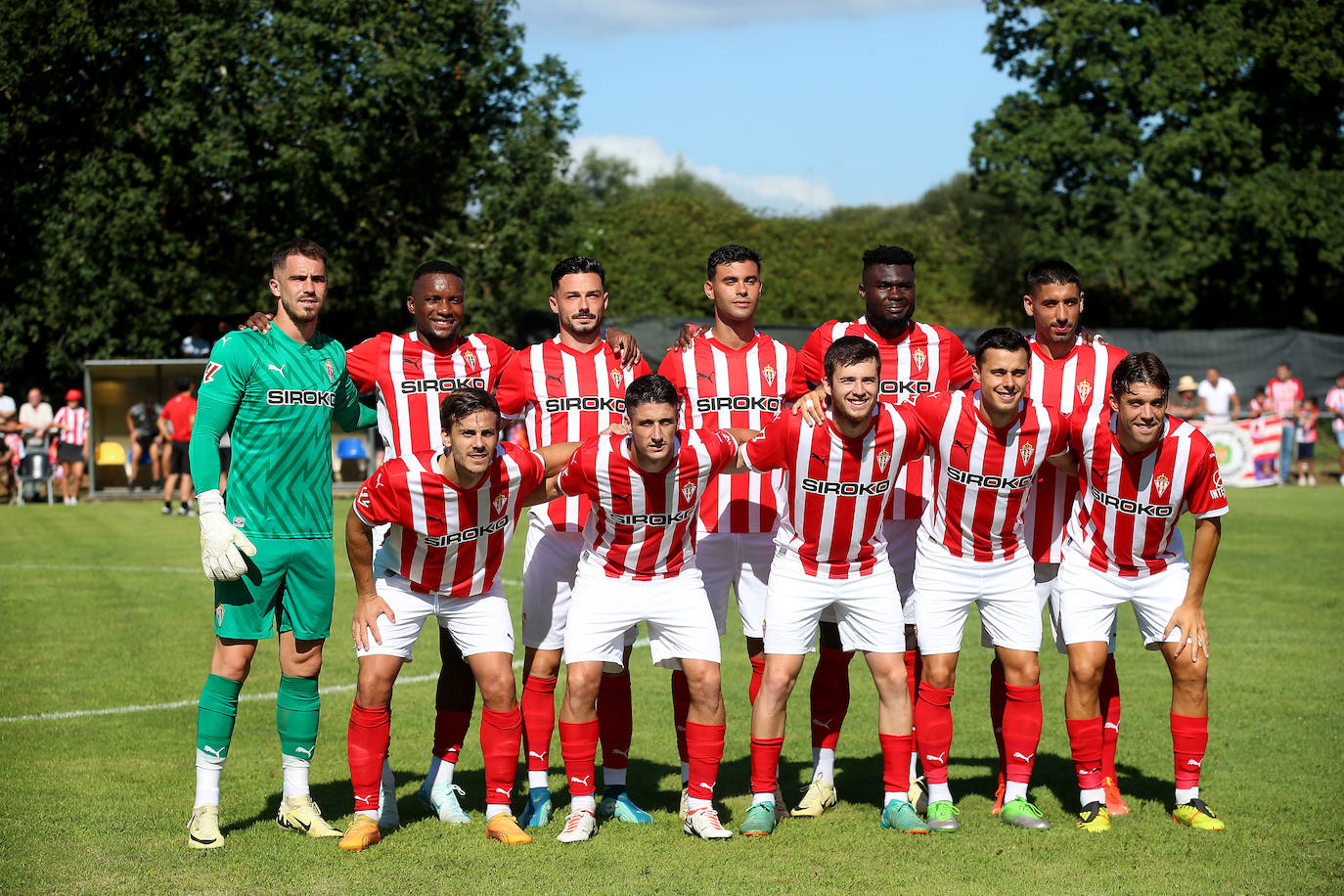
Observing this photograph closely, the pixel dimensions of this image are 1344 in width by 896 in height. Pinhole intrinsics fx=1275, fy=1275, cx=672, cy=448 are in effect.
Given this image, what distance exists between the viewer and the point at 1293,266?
30.3 meters

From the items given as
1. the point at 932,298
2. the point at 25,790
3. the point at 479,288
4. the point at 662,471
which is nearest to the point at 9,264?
the point at 479,288

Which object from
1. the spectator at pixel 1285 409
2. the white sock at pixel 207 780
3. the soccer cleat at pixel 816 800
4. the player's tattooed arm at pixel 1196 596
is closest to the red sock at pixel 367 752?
the white sock at pixel 207 780

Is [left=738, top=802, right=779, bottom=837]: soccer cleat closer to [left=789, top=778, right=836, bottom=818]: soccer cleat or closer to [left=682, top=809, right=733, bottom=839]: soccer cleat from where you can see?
[left=682, top=809, right=733, bottom=839]: soccer cleat

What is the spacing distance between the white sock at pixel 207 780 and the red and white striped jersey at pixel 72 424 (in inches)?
717

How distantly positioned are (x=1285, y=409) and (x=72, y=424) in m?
21.6

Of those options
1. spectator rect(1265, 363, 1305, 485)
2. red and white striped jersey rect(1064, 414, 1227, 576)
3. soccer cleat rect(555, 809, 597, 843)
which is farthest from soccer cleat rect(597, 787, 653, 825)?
spectator rect(1265, 363, 1305, 485)

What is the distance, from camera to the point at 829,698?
19.2 ft

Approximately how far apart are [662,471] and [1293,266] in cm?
2940

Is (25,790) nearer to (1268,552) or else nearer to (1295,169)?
(1268,552)

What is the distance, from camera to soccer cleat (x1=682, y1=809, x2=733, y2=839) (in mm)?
5289

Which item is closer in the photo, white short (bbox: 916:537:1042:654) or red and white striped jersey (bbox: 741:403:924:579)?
red and white striped jersey (bbox: 741:403:924:579)

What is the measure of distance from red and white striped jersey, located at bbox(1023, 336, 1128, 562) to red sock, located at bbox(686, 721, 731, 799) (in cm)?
174

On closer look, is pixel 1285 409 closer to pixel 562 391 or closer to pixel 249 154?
pixel 249 154

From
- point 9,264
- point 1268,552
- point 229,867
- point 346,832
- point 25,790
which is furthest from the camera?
point 9,264
